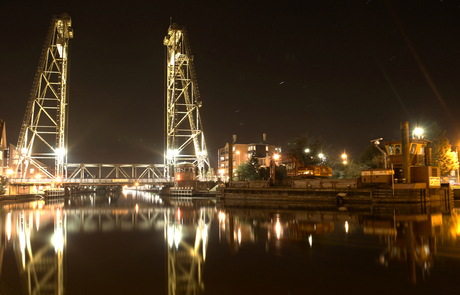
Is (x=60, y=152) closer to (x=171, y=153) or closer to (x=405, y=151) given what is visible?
(x=171, y=153)

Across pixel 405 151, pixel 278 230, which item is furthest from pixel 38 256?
pixel 405 151

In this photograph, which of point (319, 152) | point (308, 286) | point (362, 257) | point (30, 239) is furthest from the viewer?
point (319, 152)

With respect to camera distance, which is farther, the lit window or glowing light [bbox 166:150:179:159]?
glowing light [bbox 166:150:179:159]

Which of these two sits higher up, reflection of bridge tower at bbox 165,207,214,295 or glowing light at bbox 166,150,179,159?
glowing light at bbox 166,150,179,159

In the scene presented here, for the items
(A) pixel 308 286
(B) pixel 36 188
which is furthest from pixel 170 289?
(B) pixel 36 188

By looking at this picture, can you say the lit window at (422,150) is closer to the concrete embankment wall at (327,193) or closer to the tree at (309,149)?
the concrete embankment wall at (327,193)

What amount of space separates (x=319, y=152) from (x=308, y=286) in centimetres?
3726

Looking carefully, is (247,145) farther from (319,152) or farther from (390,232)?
(390,232)

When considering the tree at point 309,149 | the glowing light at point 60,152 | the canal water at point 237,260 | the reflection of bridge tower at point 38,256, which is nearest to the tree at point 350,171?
the tree at point 309,149

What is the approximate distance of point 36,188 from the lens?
56.3 meters

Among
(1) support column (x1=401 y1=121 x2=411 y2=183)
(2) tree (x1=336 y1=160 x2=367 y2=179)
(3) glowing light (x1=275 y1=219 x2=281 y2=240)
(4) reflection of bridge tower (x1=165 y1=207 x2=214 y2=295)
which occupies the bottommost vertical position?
(3) glowing light (x1=275 y1=219 x2=281 y2=240)

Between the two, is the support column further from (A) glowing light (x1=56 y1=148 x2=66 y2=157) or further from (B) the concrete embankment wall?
(A) glowing light (x1=56 y1=148 x2=66 y2=157)

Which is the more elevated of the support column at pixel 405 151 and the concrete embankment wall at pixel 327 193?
the support column at pixel 405 151

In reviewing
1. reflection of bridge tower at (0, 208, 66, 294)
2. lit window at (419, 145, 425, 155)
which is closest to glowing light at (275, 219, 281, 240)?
reflection of bridge tower at (0, 208, 66, 294)
